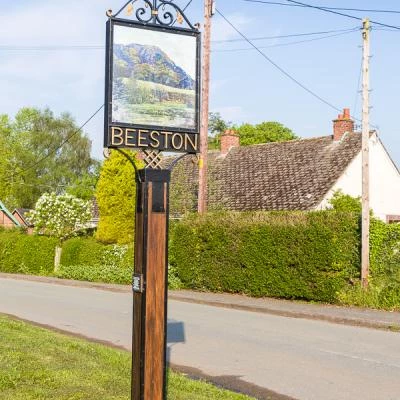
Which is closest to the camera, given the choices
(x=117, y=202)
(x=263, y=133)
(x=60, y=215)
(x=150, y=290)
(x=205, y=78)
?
(x=150, y=290)

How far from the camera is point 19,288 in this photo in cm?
2727

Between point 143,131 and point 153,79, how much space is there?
1.62 feet

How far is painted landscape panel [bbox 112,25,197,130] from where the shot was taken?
641 cm

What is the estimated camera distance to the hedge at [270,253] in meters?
20.3

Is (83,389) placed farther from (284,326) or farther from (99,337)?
(284,326)

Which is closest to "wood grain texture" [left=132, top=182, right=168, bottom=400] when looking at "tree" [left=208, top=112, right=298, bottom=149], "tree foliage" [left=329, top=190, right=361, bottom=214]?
"tree foliage" [left=329, top=190, right=361, bottom=214]

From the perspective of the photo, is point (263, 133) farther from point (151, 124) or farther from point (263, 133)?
point (151, 124)

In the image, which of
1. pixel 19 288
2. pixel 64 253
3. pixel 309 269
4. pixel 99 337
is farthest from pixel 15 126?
pixel 99 337

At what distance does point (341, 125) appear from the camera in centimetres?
3484

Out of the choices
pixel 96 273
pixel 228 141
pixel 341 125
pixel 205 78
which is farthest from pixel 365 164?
pixel 228 141

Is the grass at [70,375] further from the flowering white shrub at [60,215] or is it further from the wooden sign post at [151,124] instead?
the flowering white shrub at [60,215]

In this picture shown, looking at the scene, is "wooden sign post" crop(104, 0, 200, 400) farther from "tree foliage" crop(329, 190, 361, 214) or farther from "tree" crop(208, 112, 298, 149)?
"tree" crop(208, 112, 298, 149)

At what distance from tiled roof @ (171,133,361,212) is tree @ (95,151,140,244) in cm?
260

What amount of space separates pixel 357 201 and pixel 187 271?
8860mm
